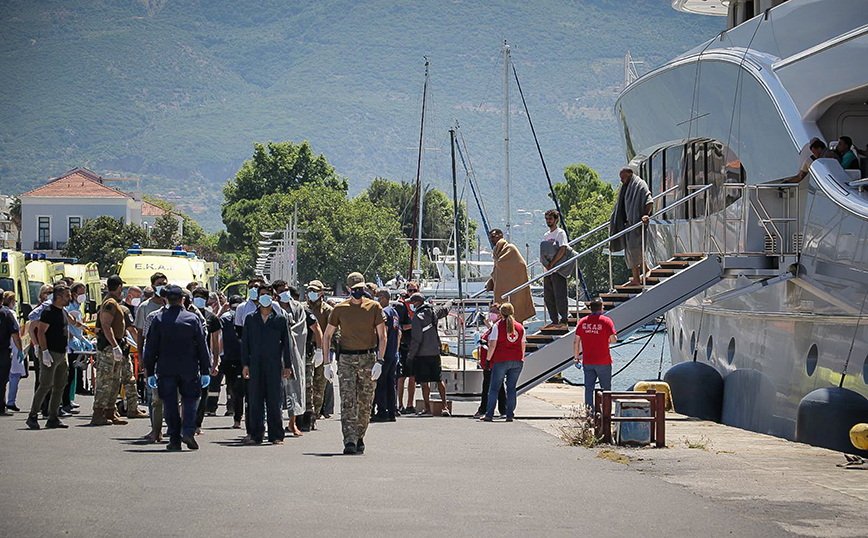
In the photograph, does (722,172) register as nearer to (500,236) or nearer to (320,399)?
(500,236)

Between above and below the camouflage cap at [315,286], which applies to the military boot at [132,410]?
below

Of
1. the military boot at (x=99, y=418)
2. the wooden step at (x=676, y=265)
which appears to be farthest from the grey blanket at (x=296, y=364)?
the wooden step at (x=676, y=265)

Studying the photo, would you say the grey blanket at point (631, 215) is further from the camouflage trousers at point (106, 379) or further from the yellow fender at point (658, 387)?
the camouflage trousers at point (106, 379)

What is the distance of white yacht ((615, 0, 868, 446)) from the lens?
644 inches

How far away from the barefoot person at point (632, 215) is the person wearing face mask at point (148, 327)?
7.59 m

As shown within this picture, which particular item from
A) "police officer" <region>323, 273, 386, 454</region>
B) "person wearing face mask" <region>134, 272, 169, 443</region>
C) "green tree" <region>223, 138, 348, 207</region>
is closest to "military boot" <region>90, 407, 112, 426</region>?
"person wearing face mask" <region>134, 272, 169, 443</region>

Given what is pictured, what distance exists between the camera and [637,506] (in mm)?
10281

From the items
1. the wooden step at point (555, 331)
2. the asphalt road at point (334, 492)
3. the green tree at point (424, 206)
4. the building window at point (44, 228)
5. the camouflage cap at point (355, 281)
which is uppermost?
the green tree at point (424, 206)

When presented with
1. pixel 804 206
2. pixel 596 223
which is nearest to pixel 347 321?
pixel 804 206

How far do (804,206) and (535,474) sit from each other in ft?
24.6

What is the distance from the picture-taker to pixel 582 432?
15.5 meters

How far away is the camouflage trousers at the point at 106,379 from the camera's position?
16.7 m

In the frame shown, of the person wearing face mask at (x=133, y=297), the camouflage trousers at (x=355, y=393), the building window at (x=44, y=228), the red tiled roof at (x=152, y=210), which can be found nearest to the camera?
the camouflage trousers at (x=355, y=393)

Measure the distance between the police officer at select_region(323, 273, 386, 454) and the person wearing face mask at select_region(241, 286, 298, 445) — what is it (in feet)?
2.66
